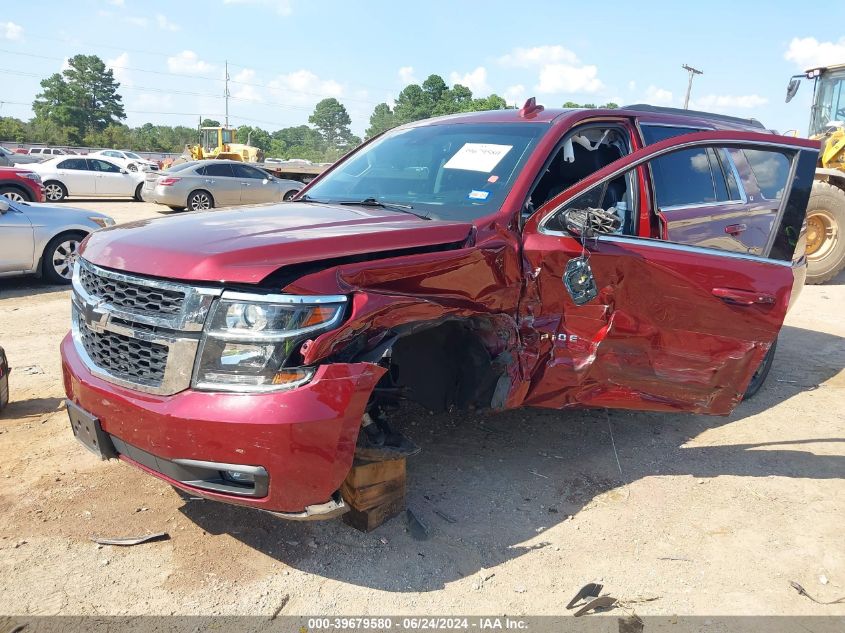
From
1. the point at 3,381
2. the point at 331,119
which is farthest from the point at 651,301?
the point at 331,119

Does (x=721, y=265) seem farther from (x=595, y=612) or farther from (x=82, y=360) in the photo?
(x=82, y=360)

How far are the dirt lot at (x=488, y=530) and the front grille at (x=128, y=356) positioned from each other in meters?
0.86

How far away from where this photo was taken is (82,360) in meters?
2.87

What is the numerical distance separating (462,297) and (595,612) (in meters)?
1.43

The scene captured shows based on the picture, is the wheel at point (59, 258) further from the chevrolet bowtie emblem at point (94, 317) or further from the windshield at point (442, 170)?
the chevrolet bowtie emblem at point (94, 317)

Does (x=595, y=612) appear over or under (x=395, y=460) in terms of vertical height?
under

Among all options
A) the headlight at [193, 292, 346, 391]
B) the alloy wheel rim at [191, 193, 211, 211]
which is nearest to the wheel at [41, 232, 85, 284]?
the headlight at [193, 292, 346, 391]

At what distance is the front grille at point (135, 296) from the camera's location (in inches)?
96.0

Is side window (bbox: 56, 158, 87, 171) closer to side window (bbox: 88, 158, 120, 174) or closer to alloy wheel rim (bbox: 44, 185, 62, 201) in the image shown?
side window (bbox: 88, 158, 120, 174)

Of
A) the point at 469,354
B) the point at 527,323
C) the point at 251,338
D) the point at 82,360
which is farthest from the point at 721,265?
the point at 82,360

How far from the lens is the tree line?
62969 millimetres

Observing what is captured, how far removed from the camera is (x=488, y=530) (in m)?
3.16

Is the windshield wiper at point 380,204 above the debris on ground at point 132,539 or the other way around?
above

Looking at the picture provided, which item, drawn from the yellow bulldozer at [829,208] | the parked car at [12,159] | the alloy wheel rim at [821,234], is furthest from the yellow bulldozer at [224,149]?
the alloy wheel rim at [821,234]
